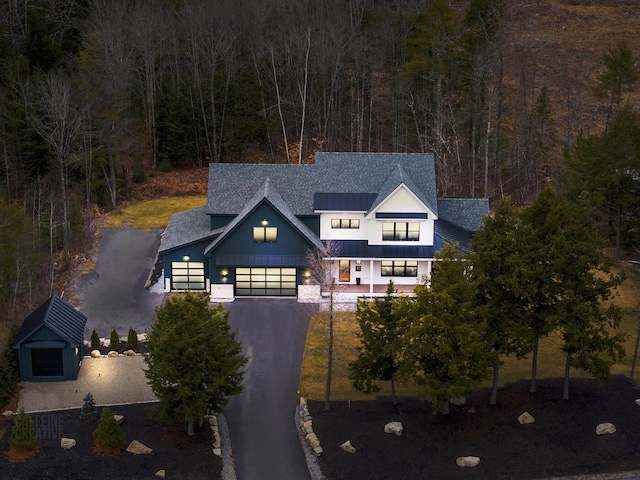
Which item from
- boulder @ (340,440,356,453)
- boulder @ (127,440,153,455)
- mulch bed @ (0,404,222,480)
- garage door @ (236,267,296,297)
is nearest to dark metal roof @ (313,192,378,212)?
garage door @ (236,267,296,297)

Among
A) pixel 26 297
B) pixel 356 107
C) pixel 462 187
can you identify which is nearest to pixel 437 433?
pixel 26 297

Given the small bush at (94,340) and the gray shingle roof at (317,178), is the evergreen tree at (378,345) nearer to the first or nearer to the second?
the small bush at (94,340)

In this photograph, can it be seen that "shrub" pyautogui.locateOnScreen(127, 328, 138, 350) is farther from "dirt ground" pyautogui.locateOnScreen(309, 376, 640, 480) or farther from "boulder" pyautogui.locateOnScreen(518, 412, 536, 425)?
"boulder" pyautogui.locateOnScreen(518, 412, 536, 425)

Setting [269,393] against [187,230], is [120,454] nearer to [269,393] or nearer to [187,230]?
[269,393]

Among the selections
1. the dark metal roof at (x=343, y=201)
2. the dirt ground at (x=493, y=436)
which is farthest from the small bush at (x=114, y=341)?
the dark metal roof at (x=343, y=201)

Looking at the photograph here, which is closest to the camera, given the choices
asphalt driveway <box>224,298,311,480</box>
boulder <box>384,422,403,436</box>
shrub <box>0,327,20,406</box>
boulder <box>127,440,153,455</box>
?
boulder <box>127,440,153,455</box>

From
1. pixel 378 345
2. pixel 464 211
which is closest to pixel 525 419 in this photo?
pixel 378 345

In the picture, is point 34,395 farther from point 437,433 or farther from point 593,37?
point 593,37
